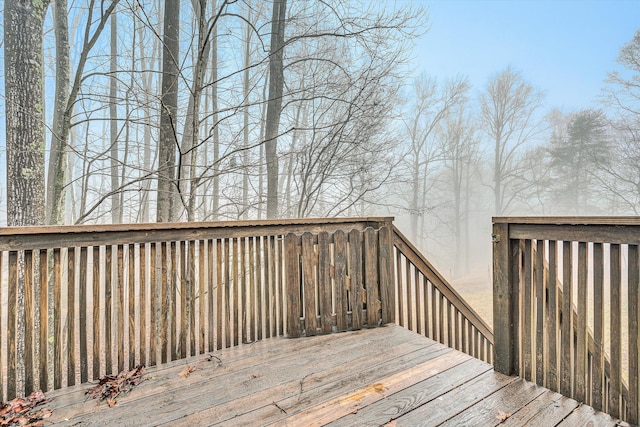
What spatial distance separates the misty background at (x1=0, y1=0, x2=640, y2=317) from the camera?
4.28 m

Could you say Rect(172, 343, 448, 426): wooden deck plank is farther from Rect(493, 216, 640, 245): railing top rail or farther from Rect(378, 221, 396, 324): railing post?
Rect(493, 216, 640, 245): railing top rail

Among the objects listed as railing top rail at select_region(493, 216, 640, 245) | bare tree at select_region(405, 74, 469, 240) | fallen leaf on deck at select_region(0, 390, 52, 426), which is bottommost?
fallen leaf on deck at select_region(0, 390, 52, 426)

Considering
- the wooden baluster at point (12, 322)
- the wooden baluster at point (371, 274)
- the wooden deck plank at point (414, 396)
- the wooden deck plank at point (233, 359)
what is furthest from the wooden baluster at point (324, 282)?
the wooden baluster at point (12, 322)

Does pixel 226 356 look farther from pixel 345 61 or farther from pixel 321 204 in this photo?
pixel 345 61

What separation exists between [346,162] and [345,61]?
2117mm

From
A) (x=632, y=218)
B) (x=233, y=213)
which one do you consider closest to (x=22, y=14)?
(x=233, y=213)

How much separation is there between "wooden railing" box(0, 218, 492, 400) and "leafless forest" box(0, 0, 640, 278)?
44.3 inches

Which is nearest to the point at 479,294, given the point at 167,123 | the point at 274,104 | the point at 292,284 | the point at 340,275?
the point at 274,104

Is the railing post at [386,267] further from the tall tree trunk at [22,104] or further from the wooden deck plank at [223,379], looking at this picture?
the tall tree trunk at [22,104]

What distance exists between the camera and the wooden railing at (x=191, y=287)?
176cm

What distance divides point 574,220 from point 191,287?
278cm

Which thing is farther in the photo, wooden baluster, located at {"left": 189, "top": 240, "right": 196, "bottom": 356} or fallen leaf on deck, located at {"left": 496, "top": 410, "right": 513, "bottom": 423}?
wooden baluster, located at {"left": 189, "top": 240, "right": 196, "bottom": 356}

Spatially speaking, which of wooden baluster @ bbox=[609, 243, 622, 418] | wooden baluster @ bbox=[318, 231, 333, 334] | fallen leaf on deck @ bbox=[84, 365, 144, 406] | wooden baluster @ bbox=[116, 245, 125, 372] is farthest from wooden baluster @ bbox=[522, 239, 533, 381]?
wooden baluster @ bbox=[116, 245, 125, 372]

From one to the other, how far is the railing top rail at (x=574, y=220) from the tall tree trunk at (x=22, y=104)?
471 centimetres
